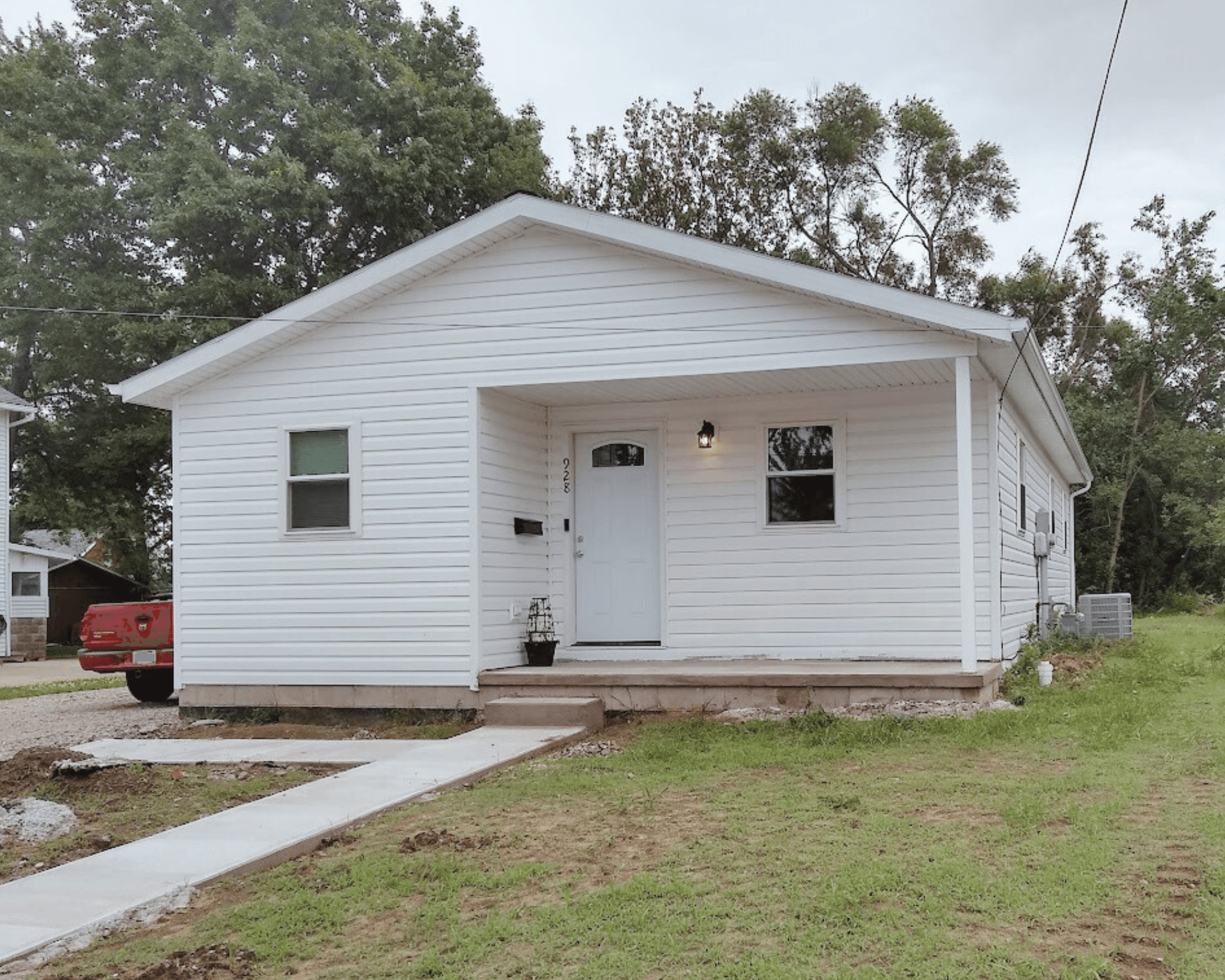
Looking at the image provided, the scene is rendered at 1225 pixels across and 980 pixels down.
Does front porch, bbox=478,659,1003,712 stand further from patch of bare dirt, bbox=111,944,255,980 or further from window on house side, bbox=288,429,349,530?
patch of bare dirt, bbox=111,944,255,980

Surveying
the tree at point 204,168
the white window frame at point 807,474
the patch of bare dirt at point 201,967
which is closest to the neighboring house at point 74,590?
the tree at point 204,168

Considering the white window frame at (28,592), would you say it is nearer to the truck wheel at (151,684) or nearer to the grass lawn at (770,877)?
the truck wheel at (151,684)

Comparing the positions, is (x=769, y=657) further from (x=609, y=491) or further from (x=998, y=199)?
(x=998, y=199)

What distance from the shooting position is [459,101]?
2556 centimetres

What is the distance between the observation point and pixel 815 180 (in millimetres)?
28969

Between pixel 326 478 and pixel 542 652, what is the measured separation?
237 cm

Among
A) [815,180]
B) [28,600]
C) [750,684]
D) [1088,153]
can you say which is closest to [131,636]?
[750,684]

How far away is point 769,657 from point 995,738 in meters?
2.83

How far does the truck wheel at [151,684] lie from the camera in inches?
517

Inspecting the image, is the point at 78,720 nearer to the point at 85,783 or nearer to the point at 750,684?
the point at 85,783

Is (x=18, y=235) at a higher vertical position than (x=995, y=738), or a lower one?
higher

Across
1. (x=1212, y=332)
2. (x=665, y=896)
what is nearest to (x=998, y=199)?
(x=1212, y=332)

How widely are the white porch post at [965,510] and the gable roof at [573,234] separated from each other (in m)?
0.34

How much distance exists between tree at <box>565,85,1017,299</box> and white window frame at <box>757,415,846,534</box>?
17.8 m
